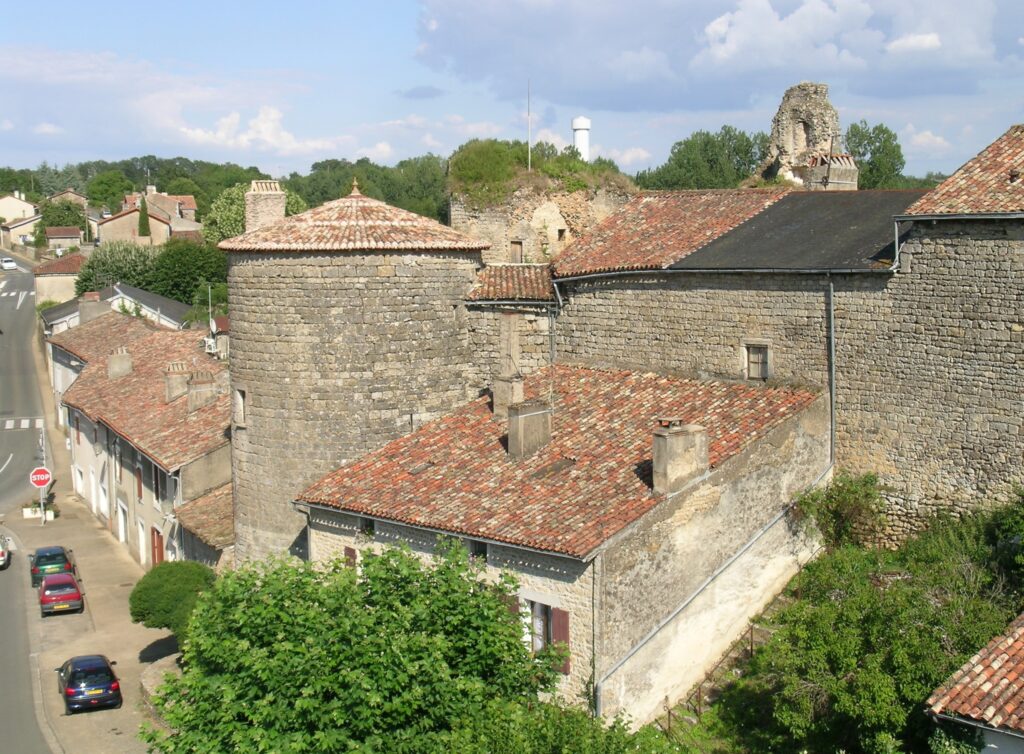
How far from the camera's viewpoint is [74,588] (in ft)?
97.4

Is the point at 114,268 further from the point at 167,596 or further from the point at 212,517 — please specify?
the point at 167,596

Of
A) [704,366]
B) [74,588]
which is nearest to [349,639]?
[704,366]

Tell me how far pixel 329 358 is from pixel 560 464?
592cm

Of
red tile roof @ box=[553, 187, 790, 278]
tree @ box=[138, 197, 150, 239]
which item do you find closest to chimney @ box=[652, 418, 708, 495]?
red tile roof @ box=[553, 187, 790, 278]

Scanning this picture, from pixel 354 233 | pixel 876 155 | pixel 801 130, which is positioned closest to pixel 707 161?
pixel 876 155

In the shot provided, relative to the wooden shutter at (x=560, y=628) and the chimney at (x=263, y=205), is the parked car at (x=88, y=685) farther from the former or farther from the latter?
the wooden shutter at (x=560, y=628)

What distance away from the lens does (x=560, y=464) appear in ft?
64.2

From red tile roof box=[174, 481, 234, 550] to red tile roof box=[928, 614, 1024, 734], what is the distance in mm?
16281

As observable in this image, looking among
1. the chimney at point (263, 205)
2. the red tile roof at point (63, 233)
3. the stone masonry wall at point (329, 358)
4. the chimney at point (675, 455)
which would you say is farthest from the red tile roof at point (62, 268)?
the chimney at point (675, 455)

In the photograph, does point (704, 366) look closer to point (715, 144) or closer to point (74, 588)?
point (74, 588)

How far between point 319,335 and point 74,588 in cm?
1167

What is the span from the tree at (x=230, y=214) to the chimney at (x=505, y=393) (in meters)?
57.9

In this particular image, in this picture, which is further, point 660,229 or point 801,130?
point 801,130

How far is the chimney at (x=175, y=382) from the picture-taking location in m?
33.8
